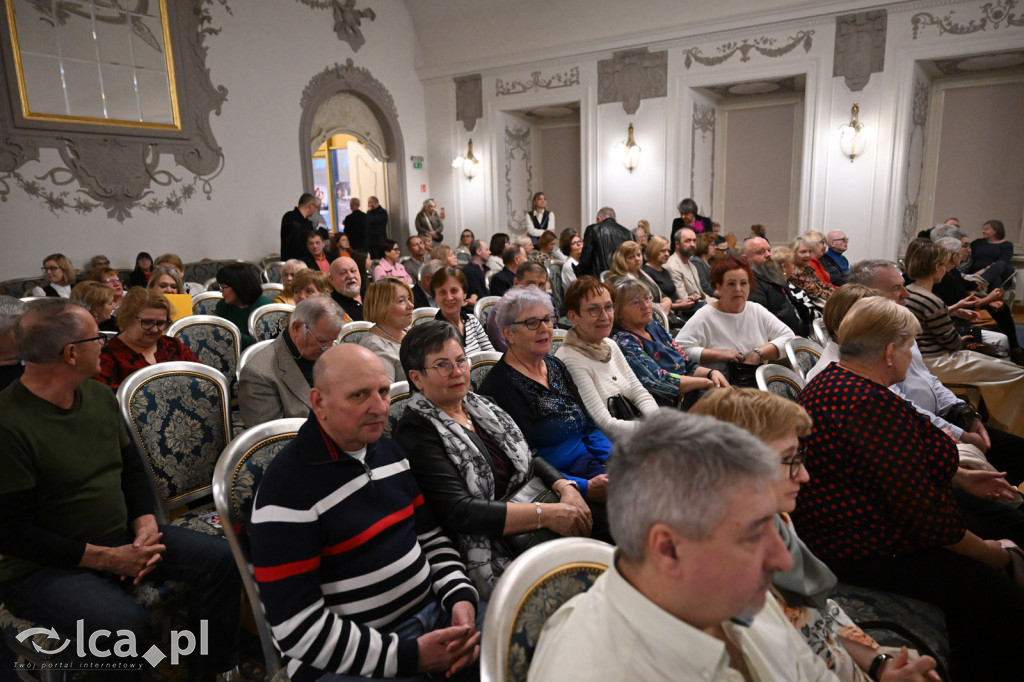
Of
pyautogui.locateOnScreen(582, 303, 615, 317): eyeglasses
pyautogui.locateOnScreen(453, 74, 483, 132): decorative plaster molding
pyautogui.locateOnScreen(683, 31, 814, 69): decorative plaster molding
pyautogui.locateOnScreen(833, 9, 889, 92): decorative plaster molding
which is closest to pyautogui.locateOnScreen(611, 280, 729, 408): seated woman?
pyautogui.locateOnScreen(582, 303, 615, 317): eyeglasses

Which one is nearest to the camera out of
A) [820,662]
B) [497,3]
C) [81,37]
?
[820,662]

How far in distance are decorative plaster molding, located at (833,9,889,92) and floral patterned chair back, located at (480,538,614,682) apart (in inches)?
352

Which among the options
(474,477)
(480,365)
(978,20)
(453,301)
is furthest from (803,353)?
(978,20)

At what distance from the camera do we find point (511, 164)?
36.8 feet

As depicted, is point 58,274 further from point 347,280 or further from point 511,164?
point 511,164

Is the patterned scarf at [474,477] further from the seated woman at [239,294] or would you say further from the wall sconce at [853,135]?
the wall sconce at [853,135]

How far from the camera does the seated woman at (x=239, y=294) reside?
3.70 meters

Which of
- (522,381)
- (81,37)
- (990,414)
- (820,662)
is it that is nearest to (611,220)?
(990,414)

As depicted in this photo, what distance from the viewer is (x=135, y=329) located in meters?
2.43

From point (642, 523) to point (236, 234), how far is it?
8759 mm

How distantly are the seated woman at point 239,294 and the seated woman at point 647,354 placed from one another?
221cm

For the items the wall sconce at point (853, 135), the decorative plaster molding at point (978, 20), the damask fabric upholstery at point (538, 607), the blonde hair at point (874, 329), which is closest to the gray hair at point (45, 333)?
the damask fabric upholstery at point (538, 607)

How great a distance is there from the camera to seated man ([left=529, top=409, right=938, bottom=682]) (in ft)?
2.67

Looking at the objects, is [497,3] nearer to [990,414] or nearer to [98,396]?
[990,414]
